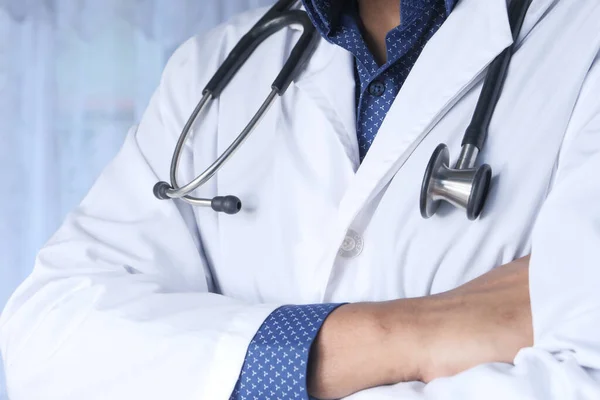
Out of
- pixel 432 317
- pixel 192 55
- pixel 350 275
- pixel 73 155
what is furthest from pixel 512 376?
pixel 73 155

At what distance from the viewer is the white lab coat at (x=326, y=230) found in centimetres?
74

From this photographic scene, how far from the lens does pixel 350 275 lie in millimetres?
937

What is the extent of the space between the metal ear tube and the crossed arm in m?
0.09

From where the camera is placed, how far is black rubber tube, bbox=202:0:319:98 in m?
1.10

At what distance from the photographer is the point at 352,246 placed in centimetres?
93

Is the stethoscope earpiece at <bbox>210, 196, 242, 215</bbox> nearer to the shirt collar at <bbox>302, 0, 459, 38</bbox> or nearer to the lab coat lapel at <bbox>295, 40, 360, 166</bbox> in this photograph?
the lab coat lapel at <bbox>295, 40, 360, 166</bbox>

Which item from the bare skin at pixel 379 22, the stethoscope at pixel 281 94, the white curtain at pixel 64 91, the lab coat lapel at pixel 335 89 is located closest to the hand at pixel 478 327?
the stethoscope at pixel 281 94

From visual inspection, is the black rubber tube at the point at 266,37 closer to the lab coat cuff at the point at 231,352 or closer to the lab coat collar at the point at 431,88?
the lab coat collar at the point at 431,88

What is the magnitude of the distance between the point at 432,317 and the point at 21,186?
1.26 m

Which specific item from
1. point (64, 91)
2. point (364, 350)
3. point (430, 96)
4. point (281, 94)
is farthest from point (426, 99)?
point (64, 91)

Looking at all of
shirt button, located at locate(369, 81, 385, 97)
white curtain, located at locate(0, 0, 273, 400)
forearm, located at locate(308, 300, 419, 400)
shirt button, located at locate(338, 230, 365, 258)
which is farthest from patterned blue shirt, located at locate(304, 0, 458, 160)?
white curtain, located at locate(0, 0, 273, 400)

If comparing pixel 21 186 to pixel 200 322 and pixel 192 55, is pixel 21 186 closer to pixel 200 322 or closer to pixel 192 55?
pixel 192 55

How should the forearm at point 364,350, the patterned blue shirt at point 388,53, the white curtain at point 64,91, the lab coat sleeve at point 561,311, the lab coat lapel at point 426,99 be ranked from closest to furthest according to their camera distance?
1. the lab coat sleeve at point 561,311
2. the forearm at point 364,350
3. the lab coat lapel at point 426,99
4. the patterned blue shirt at point 388,53
5. the white curtain at point 64,91

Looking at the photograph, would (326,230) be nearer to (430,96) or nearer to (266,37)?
(430,96)
